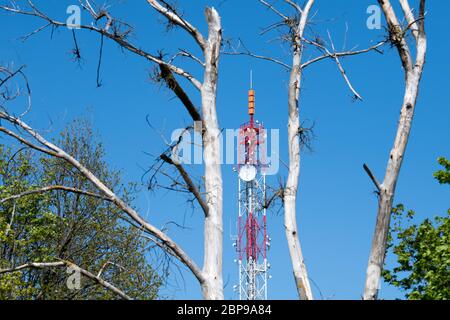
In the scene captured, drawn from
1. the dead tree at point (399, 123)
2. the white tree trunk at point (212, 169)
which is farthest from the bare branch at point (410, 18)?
the white tree trunk at point (212, 169)

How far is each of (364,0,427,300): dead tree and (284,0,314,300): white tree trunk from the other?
631 millimetres

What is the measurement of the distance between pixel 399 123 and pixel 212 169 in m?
1.74

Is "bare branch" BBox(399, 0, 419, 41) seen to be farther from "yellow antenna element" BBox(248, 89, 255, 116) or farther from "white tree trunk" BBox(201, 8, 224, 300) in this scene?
"yellow antenna element" BBox(248, 89, 255, 116)

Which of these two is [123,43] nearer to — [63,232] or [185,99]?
[185,99]

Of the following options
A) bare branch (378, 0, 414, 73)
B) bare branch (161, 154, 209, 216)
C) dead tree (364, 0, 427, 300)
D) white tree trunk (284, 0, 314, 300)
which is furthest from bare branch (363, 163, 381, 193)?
bare branch (161, 154, 209, 216)

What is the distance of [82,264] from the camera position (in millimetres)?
18109

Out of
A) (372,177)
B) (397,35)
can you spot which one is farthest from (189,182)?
(397,35)

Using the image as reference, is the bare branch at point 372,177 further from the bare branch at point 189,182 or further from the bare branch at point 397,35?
the bare branch at point 189,182

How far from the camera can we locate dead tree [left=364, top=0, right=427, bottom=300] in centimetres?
629

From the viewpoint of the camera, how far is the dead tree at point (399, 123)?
629 cm

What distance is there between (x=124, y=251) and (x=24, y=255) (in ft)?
8.18

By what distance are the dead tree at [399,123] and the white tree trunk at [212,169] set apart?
1298 millimetres

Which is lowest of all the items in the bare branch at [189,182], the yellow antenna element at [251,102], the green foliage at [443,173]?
the bare branch at [189,182]
